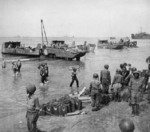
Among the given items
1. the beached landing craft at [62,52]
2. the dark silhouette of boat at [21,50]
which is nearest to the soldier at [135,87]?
the beached landing craft at [62,52]

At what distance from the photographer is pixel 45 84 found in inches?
593

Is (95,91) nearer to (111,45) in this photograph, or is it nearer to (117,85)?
(117,85)

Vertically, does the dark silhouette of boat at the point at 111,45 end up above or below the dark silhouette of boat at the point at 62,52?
above

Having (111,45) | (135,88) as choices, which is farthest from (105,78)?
(111,45)

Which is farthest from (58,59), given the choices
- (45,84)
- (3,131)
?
(3,131)

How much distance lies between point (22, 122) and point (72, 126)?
192 cm

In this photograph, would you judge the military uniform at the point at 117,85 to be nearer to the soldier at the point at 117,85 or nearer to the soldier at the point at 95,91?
the soldier at the point at 117,85

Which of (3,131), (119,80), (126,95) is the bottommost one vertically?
(3,131)

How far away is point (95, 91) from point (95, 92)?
0.13 ft

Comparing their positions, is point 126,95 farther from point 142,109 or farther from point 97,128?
point 97,128

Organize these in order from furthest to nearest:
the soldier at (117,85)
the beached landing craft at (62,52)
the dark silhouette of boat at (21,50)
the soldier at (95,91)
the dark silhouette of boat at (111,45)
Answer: the dark silhouette of boat at (111,45) < the dark silhouette of boat at (21,50) < the beached landing craft at (62,52) < the soldier at (117,85) < the soldier at (95,91)

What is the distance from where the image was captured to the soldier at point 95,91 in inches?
322

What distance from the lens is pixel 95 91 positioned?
8.26 meters

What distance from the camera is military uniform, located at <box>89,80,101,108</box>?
26.9 ft
